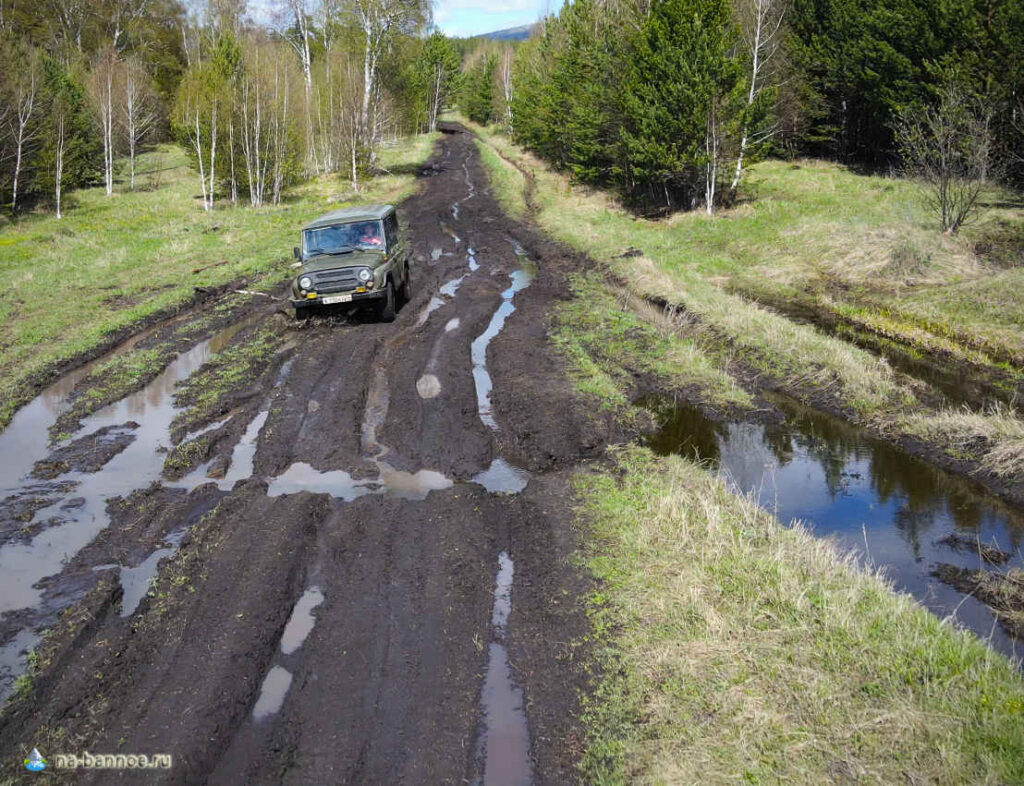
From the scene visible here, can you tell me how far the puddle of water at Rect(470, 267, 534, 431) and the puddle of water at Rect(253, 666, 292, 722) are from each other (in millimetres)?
5330

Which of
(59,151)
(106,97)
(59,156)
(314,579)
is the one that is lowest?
(314,579)

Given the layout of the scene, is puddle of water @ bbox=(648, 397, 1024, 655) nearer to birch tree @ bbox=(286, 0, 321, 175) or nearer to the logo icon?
the logo icon

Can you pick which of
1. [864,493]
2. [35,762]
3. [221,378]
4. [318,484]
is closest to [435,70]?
[221,378]

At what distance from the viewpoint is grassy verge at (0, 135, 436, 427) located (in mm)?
14359

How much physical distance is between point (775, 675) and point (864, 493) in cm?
474

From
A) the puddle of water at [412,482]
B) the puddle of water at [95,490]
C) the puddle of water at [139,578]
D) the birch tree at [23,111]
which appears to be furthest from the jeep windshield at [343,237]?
the birch tree at [23,111]

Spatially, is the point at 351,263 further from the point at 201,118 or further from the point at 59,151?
the point at 59,151

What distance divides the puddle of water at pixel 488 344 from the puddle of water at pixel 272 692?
5.33m

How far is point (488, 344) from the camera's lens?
14258 mm

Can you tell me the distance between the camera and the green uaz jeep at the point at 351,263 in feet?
46.7

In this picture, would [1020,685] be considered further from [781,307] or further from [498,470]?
[781,307]

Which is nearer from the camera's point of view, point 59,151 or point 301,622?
point 301,622

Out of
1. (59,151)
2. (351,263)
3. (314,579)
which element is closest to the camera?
(314,579)

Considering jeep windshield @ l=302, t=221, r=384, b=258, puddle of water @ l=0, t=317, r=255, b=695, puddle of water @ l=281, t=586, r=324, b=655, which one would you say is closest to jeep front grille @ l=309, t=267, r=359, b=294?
jeep windshield @ l=302, t=221, r=384, b=258
